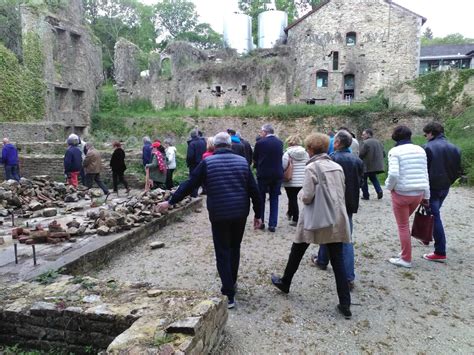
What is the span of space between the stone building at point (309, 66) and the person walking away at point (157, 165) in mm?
21392

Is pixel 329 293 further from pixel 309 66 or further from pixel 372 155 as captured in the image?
pixel 309 66

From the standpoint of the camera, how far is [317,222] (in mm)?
3453

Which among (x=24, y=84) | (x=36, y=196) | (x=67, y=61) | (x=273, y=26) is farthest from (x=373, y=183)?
(x=273, y=26)

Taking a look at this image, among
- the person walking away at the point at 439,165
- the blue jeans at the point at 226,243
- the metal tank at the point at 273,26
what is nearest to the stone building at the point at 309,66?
the metal tank at the point at 273,26

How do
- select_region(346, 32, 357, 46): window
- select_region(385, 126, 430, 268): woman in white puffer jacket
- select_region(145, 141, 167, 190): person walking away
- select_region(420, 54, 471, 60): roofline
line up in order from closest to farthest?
select_region(385, 126, 430, 268): woman in white puffer jacket, select_region(145, 141, 167, 190): person walking away, select_region(346, 32, 357, 46): window, select_region(420, 54, 471, 60): roofline

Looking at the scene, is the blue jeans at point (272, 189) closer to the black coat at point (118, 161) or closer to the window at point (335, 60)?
the black coat at point (118, 161)

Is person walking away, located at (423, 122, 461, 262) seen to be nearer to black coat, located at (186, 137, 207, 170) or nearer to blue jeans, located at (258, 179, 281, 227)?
blue jeans, located at (258, 179, 281, 227)

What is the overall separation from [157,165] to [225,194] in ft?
20.4

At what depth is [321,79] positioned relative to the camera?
3133 cm

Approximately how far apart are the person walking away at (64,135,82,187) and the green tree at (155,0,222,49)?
136 feet

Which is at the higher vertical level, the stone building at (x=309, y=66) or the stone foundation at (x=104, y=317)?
the stone building at (x=309, y=66)

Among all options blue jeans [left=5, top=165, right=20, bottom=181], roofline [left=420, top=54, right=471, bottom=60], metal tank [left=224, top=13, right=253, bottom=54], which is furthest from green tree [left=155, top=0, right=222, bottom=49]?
blue jeans [left=5, top=165, right=20, bottom=181]

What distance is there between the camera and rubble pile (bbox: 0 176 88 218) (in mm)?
7961

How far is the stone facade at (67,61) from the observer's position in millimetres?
22391
